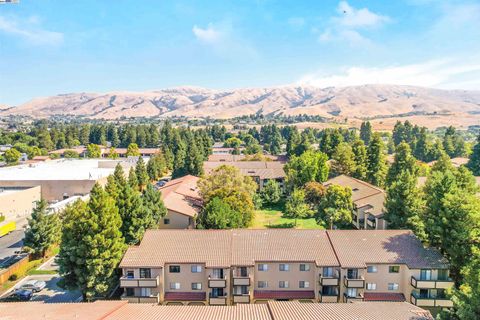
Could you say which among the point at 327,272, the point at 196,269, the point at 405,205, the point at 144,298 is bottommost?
the point at 144,298

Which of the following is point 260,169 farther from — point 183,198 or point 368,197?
point 368,197

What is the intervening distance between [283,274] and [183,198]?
26598mm

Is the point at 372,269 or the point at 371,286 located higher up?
the point at 372,269

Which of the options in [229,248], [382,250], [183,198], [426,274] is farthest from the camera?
[183,198]

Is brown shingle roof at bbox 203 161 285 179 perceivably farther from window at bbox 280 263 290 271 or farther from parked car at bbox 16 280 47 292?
parked car at bbox 16 280 47 292

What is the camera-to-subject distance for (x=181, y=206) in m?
50.0

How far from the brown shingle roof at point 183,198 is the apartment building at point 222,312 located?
957 inches

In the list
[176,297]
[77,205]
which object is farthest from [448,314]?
[77,205]

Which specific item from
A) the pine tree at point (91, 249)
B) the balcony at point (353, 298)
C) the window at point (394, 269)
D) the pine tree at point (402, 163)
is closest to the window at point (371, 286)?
the balcony at point (353, 298)

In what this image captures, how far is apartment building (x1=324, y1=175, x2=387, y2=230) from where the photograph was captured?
45.5 meters

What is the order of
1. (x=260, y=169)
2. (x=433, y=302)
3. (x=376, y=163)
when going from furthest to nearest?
(x=260, y=169) → (x=376, y=163) → (x=433, y=302)

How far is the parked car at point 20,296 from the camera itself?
3300cm

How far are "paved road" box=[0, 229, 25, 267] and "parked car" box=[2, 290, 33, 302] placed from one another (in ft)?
32.5

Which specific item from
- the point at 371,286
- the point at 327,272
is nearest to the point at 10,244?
the point at 327,272
